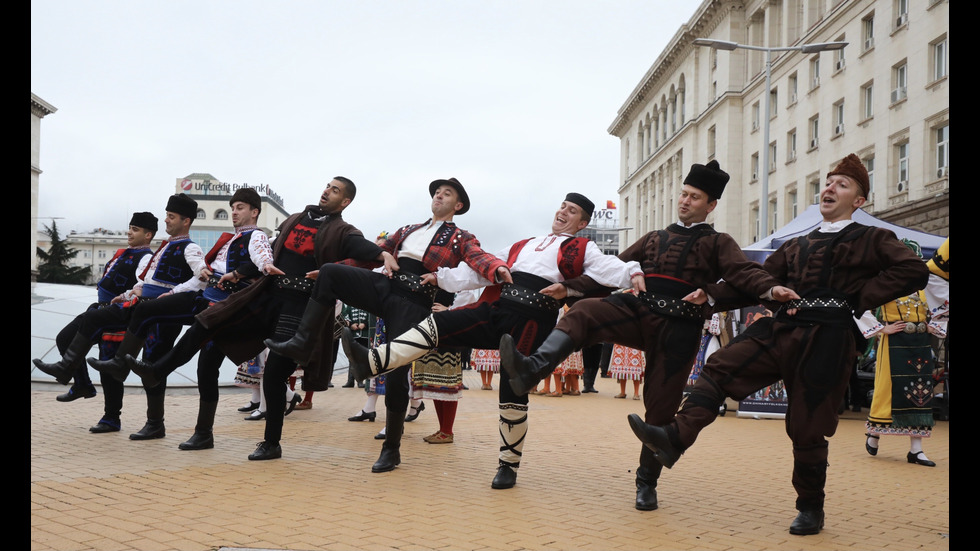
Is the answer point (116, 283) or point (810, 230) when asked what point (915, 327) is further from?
point (116, 283)

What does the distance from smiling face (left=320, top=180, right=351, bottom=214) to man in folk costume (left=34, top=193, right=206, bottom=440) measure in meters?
1.64

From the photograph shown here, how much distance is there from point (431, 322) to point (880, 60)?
32651 millimetres

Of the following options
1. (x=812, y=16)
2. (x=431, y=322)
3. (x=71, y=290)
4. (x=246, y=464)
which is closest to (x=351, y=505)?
(x=431, y=322)

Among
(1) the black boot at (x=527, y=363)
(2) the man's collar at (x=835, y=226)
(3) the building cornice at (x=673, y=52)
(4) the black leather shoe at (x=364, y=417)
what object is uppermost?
(3) the building cornice at (x=673, y=52)

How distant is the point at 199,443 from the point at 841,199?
5.65 metres

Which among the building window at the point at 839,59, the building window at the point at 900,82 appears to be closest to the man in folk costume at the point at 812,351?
the building window at the point at 900,82

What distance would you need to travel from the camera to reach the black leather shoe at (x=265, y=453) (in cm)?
700

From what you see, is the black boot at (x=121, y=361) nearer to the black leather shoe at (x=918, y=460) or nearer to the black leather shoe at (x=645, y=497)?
the black leather shoe at (x=645, y=497)

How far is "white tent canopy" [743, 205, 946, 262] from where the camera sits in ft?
41.3

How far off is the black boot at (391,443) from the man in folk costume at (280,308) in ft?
2.88

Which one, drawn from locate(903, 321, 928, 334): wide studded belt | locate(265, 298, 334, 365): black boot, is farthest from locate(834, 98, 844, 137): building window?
locate(265, 298, 334, 365): black boot

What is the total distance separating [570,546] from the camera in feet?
14.6

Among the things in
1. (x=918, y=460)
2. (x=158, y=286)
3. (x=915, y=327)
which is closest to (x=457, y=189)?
(x=158, y=286)

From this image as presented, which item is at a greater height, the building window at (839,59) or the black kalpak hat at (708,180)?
the building window at (839,59)
